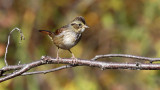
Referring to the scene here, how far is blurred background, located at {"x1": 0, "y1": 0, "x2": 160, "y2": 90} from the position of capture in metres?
6.00

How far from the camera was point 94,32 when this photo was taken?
657 centimetres

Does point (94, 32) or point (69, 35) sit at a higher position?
point (94, 32)

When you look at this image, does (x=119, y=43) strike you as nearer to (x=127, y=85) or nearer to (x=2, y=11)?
(x=127, y=85)

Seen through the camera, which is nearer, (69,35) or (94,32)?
(69,35)

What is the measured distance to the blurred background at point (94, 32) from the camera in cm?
600

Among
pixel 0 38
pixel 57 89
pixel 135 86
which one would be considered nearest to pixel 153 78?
pixel 135 86

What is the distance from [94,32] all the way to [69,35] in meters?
2.53

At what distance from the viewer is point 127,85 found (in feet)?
20.8

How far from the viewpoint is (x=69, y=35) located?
13.4 feet

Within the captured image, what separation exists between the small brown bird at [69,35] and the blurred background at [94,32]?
1710 mm

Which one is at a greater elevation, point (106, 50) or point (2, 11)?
point (2, 11)

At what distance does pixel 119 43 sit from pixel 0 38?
2.15 metres

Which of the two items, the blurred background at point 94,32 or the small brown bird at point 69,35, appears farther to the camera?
the blurred background at point 94,32

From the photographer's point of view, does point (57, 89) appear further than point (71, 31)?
Yes
